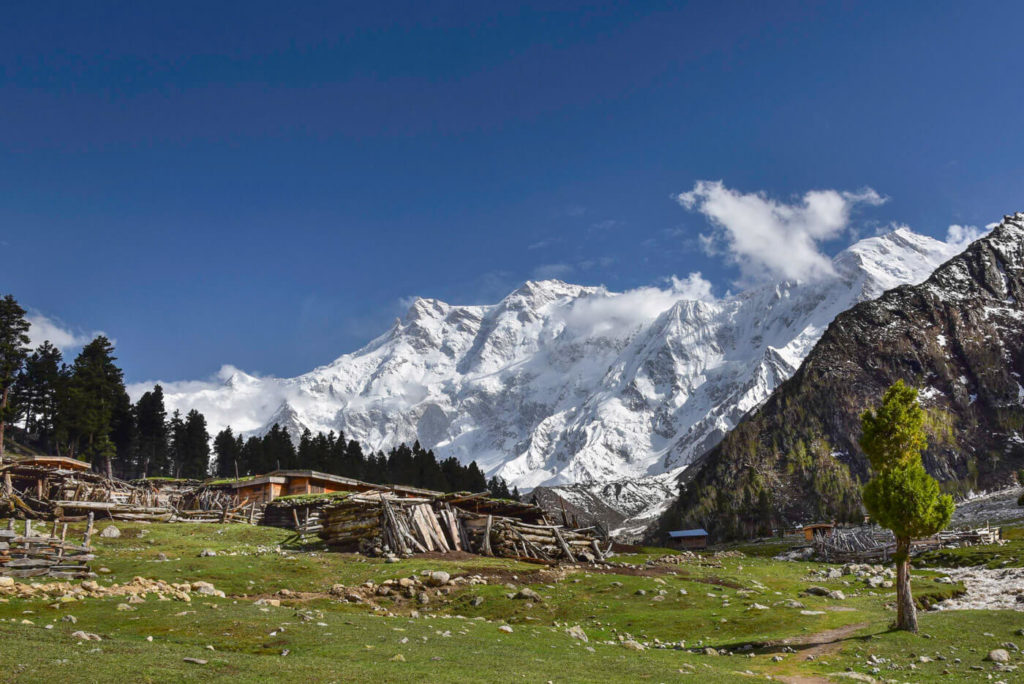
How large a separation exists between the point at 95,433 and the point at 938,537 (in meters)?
100

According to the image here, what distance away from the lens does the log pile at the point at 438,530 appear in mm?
43938

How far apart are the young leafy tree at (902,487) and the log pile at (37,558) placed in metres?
30.4

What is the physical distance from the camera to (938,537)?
228 feet

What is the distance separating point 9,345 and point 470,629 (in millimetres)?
72703

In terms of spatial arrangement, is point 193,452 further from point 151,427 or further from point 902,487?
point 902,487

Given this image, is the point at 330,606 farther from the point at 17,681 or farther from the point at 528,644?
the point at 17,681

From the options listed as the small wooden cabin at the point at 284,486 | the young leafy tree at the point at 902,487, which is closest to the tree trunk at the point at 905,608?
the young leafy tree at the point at 902,487

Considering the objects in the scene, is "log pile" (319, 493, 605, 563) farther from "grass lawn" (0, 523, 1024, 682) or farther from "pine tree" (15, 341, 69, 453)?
"pine tree" (15, 341, 69, 453)

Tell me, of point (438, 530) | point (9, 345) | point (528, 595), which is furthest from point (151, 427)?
point (528, 595)

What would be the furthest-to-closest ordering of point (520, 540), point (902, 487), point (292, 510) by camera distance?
1. point (292, 510)
2. point (520, 540)
3. point (902, 487)

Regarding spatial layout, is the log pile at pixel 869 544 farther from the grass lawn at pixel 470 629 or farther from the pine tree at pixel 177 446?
the pine tree at pixel 177 446

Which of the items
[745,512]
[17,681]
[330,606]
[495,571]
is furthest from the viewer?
[745,512]

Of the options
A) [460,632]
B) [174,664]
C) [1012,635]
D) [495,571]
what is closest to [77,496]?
[495,571]

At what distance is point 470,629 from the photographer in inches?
909
